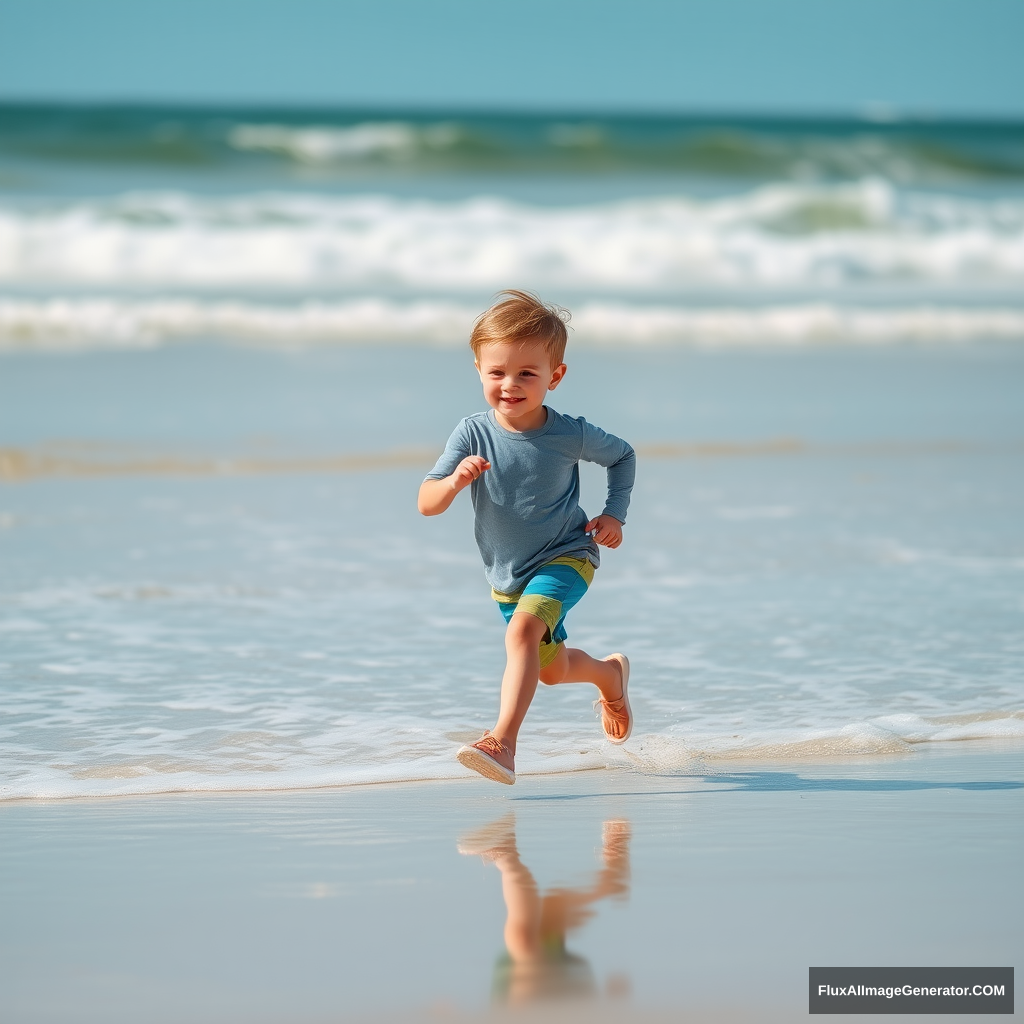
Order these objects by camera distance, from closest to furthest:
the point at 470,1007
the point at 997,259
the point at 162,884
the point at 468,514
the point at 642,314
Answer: the point at 470,1007 → the point at 162,884 → the point at 468,514 → the point at 642,314 → the point at 997,259

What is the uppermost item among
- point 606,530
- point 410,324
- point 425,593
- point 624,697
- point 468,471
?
point 410,324

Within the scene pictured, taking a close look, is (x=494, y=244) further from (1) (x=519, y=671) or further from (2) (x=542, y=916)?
(2) (x=542, y=916)

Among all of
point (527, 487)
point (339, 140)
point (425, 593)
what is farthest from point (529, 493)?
point (339, 140)

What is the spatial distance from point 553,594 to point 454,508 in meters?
3.22

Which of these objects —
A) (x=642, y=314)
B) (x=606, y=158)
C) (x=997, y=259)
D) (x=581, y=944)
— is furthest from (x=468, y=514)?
(x=606, y=158)

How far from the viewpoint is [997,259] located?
20328 millimetres

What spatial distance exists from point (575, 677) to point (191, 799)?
3.04 feet

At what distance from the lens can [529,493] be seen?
3.43 m

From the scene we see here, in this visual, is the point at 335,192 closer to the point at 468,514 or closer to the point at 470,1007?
the point at 468,514

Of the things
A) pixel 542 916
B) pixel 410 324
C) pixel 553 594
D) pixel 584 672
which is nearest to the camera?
pixel 542 916

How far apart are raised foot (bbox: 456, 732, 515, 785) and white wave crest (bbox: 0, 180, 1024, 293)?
13.8 meters

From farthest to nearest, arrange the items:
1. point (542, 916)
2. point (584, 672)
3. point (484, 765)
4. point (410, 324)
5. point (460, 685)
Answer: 1. point (410, 324)
2. point (460, 685)
3. point (584, 672)
4. point (484, 765)
5. point (542, 916)

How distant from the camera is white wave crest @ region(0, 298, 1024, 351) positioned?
41.7ft

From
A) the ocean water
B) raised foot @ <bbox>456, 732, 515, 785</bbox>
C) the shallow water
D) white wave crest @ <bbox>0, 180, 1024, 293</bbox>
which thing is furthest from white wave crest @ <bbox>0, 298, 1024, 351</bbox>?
raised foot @ <bbox>456, 732, 515, 785</bbox>
